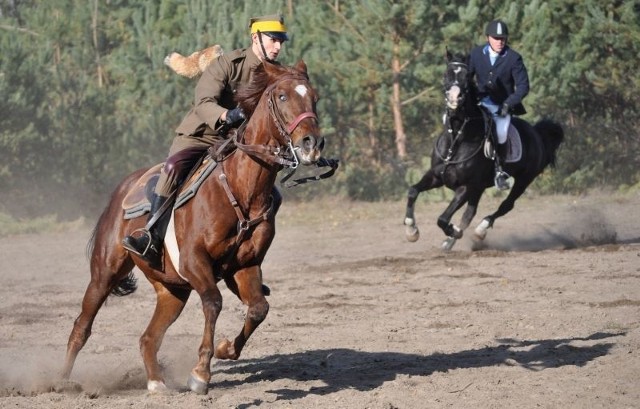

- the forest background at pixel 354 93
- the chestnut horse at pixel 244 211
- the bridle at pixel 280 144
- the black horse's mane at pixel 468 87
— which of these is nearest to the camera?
→ the bridle at pixel 280 144

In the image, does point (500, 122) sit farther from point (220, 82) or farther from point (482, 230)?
point (220, 82)

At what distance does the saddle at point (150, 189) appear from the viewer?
772cm

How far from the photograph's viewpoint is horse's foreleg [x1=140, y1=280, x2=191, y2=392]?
796 cm

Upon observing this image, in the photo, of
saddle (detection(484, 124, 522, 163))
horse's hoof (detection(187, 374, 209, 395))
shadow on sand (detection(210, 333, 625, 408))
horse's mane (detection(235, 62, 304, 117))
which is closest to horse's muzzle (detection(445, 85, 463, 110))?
saddle (detection(484, 124, 522, 163))

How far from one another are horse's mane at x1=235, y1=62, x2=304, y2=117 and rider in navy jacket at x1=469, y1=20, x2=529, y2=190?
8227 millimetres

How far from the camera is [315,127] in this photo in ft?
22.6

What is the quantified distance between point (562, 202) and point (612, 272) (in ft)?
28.1

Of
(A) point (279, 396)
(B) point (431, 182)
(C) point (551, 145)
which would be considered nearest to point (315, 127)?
(A) point (279, 396)

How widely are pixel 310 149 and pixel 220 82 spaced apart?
4.72 feet

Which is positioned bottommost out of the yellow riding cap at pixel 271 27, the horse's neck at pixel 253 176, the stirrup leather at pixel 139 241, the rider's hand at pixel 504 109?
the rider's hand at pixel 504 109

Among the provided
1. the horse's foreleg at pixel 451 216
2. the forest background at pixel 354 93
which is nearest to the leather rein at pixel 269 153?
the horse's foreleg at pixel 451 216

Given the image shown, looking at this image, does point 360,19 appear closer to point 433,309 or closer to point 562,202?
point 562,202

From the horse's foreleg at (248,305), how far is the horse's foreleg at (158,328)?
0.64 metres

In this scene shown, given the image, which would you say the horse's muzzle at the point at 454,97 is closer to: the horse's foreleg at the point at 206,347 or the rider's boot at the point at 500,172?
the rider's boot at the point at 500,172
